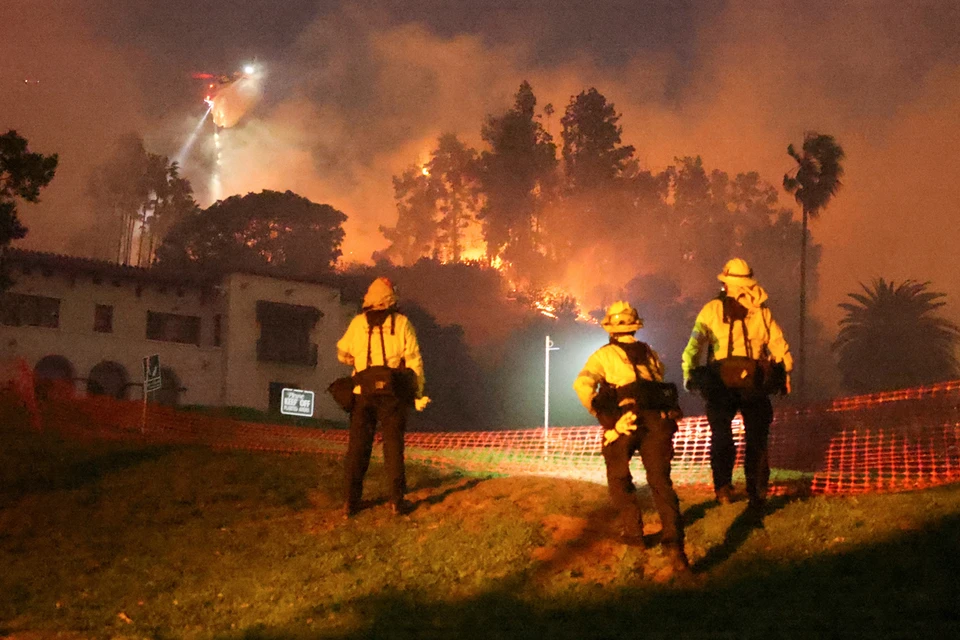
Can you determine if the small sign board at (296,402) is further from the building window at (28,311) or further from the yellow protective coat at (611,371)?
the building window at (28,311)

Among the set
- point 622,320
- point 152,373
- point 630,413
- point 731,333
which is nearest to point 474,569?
point 630,413

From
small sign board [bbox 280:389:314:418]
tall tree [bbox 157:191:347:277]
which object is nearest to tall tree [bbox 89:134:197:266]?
tall tree [bbox 157:191:347:277]

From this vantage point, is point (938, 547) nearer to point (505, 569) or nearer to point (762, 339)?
point (762, 339)

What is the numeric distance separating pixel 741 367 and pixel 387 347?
2743 mm

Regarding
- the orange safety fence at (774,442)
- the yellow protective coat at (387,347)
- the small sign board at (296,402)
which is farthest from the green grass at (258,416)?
the yellow protective coat at (387,347)

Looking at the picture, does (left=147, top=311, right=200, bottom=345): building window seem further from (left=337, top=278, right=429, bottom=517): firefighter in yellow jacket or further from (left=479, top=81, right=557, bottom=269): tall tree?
(left=337, top=278, right=429, bottom=517): firefighter in yellow jacket

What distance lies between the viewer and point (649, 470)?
6219 mm

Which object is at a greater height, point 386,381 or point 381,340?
point 381,340

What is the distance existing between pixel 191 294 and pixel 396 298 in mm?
38200

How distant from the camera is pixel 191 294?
4422 cm

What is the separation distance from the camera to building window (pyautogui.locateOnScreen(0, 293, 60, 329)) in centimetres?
3956

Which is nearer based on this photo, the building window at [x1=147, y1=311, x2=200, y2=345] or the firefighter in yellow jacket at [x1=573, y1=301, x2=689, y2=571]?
the firefighter in yellow jacket at [x1=573, y1=301, x2=689, y2=571]

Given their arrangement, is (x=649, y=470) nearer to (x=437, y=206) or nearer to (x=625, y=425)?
(x=625, y=425)

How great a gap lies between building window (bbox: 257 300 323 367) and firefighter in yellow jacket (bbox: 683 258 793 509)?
1536 inches
